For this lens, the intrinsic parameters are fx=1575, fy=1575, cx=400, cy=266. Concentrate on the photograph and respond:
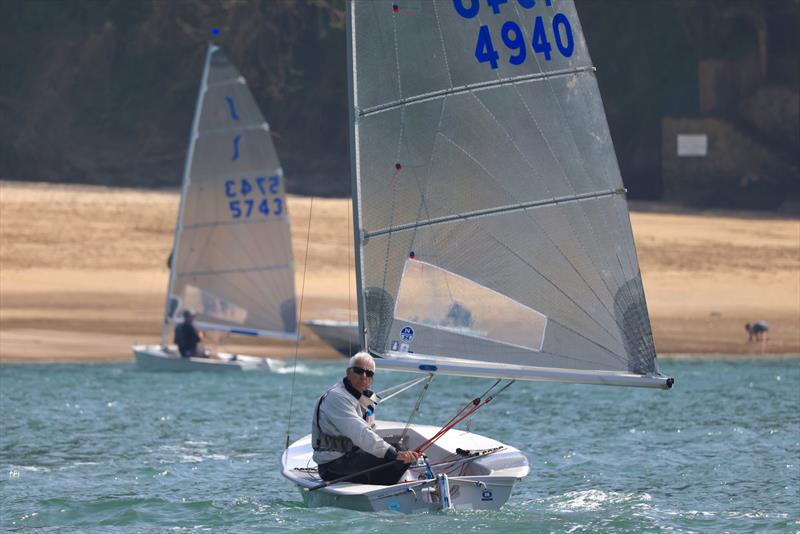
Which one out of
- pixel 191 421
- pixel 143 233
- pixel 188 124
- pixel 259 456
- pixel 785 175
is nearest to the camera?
pixel 259 456

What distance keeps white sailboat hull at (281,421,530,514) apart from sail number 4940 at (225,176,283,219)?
34.6 feet

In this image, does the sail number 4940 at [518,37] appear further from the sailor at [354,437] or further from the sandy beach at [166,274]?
the sandy beach at [166,274]

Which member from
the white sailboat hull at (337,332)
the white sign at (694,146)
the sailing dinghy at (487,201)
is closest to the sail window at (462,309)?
the sailing dinghy at (487,201)

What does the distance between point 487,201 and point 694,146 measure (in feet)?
69.2

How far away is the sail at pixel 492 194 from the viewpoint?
1173cm

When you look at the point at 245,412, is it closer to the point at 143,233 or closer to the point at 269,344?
the point at 269,344

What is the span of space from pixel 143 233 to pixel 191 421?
9.90 metres

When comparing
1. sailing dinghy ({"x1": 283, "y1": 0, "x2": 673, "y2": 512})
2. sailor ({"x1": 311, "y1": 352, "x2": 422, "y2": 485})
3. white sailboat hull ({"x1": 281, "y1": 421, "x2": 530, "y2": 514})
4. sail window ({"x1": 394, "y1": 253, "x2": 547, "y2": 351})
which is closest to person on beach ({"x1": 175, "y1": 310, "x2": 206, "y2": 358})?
white sailboat hull ({"x1": 281, "y1": 421, "x2": 530, "y2": 514})

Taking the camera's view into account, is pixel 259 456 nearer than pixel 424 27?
No

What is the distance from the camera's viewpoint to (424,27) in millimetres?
11859

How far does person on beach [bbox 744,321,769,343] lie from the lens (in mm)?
23234

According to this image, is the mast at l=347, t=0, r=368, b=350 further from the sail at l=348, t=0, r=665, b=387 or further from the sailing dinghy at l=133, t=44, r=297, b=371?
the sailing dinghy at l=133, t=44, r=297, b=371

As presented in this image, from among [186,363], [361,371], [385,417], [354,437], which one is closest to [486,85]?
[361,371]

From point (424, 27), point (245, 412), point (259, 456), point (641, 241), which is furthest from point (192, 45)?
point (424, 27)
